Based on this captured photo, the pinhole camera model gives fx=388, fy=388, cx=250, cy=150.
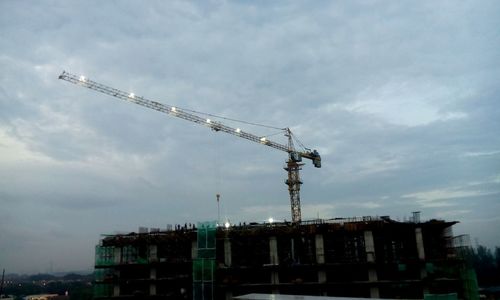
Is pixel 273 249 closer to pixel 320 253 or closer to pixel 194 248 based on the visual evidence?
pixel 320 253

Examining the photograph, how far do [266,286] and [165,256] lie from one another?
20928 millimetres

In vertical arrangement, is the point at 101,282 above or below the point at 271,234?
below

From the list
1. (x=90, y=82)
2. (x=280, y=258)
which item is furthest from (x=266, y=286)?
(x=90, y=82)

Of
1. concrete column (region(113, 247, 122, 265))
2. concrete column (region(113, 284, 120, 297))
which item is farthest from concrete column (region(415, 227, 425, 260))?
concrete column (region(113, 247, 122, 265))

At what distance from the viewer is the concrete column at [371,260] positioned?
59.3 meters

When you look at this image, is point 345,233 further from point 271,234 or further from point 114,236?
point 114,236

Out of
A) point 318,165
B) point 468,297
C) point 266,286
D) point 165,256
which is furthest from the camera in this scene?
point 318,165

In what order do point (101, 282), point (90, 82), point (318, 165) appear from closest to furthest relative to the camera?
point (101, 282), point (90, 82), point (318, 165)

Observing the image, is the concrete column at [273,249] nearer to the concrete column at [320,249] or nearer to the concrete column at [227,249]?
the concrete column at [320,249]

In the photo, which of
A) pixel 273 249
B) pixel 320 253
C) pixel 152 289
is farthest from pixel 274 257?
pixel 152 289

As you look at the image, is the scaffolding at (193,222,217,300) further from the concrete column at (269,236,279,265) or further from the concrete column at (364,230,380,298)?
the concrete column at (364,230,380,298)

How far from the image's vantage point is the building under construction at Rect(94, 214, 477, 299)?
196 feet

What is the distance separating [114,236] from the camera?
70.2m

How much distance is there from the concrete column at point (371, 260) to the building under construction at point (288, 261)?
147 mm
